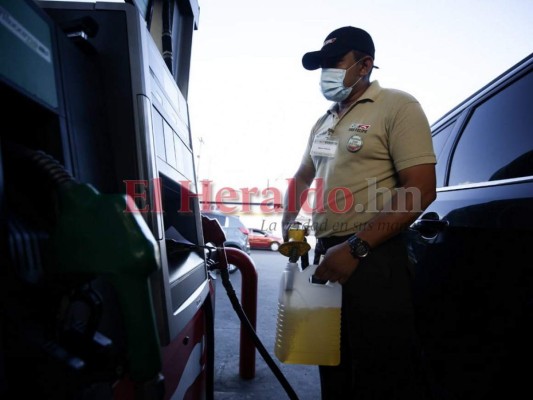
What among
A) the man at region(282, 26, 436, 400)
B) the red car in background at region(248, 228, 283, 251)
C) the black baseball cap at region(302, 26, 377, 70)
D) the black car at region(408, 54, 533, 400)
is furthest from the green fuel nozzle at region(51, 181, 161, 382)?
the red car in background at region(248, 228, 283, 251)

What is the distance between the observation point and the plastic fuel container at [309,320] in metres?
1.12

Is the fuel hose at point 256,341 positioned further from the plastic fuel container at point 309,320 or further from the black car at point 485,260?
the black car at point 485,260

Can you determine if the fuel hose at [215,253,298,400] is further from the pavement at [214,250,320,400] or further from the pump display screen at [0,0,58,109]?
the pump display screen at [0,0,58,109]

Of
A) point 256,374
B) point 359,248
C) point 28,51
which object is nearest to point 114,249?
point 28,51

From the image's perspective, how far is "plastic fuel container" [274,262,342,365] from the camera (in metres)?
1.12

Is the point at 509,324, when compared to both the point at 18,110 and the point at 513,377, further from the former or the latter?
the point at 18,110

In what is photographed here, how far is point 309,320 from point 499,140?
115cm

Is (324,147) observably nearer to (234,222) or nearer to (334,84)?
(334,84)

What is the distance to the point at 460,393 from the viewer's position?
1201mm

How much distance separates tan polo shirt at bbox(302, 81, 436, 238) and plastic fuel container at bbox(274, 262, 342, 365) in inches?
8.6

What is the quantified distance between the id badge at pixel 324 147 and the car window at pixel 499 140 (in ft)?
2.18

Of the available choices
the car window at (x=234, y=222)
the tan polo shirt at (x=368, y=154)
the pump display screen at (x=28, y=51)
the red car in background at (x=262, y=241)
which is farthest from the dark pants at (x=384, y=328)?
the red car in background at (x=262, y=241)

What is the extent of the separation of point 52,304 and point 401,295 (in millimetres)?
1025

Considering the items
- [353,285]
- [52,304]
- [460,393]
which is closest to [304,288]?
[353,285]
